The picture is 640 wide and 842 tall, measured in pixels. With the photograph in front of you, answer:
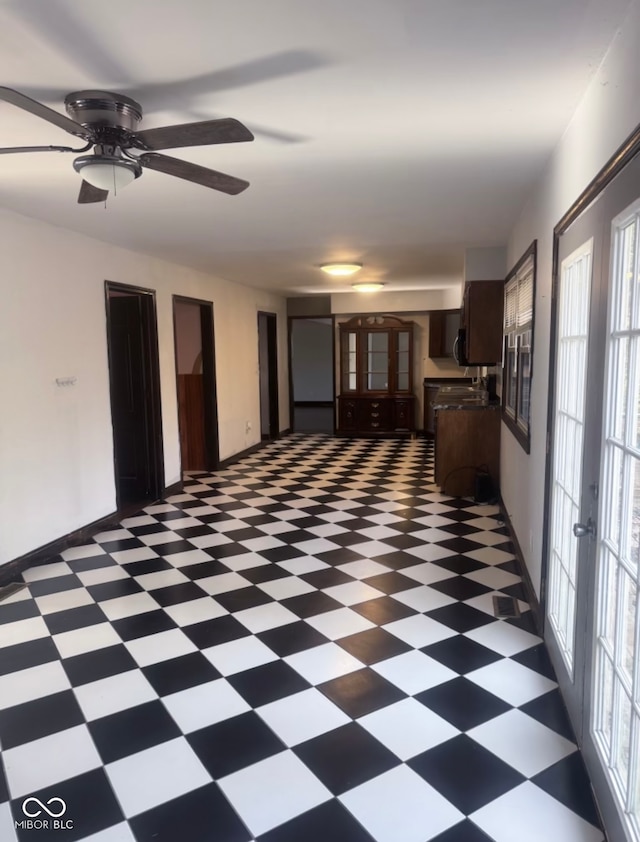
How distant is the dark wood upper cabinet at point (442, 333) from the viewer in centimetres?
877

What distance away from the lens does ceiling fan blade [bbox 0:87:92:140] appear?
5.08ft

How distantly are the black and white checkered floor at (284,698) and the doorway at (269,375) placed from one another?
4643 millimetres

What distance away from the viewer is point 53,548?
157 inches

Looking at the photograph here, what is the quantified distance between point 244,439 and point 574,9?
21.5 feet

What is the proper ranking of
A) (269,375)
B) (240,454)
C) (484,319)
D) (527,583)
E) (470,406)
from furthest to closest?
(269,375) < (240,454) < (470,406) < (484,319) < (527,583)

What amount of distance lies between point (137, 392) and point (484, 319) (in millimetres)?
3245

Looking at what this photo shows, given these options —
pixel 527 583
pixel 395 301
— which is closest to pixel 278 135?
pixel 527 583

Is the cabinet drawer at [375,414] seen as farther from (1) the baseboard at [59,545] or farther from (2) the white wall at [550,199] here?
Answer: (1) the baseboard at [59,545]

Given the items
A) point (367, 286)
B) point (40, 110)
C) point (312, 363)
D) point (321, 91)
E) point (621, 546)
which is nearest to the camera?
point (621, 546)

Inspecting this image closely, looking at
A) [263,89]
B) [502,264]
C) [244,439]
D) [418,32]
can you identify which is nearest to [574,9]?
[418,32]

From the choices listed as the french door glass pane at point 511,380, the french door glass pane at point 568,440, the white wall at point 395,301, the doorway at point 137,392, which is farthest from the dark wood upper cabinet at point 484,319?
the white wall at point 395,301

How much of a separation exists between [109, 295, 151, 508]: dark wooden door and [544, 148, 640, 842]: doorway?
4050mm

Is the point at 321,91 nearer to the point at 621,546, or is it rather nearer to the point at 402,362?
the point at 621,546

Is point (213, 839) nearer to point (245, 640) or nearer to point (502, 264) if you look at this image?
point (245, 640)
